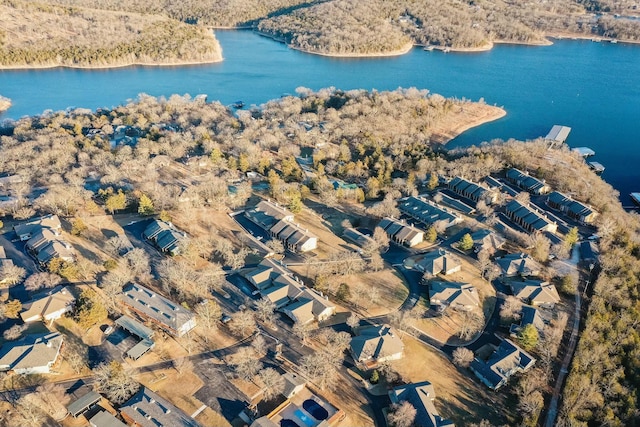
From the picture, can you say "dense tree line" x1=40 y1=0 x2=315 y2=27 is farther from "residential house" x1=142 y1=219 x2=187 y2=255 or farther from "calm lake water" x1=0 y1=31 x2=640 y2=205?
"residential house" x1=142 y1=219 x2=187 y2=255

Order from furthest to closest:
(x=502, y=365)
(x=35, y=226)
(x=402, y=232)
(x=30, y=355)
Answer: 1. (x=402, y=232)
2. (x=35, y=226)
3. (x=502, y=365)
4. (x=30, y=355)

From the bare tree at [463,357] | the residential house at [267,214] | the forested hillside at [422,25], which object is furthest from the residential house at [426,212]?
the forested hillside at [422,25]

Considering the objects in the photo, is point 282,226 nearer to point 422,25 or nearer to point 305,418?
point 305,418

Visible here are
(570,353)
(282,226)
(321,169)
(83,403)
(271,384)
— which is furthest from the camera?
(321,169)

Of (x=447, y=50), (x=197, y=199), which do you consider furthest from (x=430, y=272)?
(x=447, y=50)

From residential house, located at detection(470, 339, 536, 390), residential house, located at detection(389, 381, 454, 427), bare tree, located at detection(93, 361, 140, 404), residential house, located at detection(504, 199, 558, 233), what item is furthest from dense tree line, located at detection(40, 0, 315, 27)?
residential house, located at detection(389, 381, 454, 427)

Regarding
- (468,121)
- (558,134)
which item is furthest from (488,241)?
(468,121)

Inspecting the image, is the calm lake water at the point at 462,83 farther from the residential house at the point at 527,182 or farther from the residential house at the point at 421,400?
the residential house at the point at 421,400
